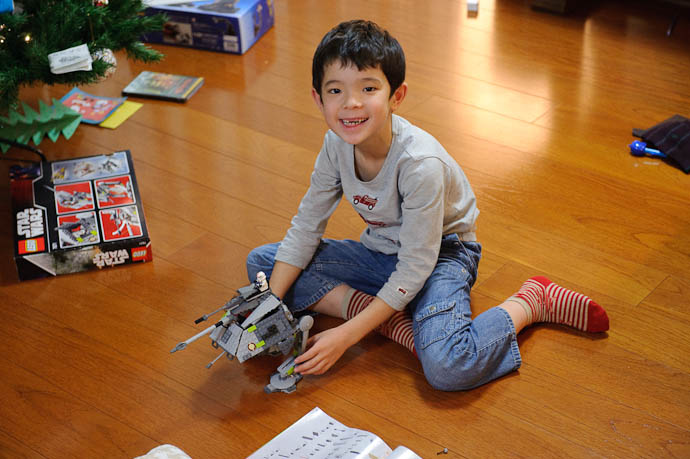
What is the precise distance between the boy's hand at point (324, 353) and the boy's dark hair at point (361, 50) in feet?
1.36

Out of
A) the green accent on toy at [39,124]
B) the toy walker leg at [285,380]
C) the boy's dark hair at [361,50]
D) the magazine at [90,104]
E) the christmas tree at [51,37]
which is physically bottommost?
the toy walker leg at [285,380]

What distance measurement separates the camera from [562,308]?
1.34m

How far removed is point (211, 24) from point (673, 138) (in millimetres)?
1343

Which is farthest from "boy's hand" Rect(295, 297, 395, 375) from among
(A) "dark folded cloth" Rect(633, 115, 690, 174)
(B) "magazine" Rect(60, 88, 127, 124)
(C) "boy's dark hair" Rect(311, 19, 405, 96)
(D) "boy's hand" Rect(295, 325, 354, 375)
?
(B) "magazine" Rect(60, 88, 127, 124)

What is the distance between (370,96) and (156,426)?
2.03 feet

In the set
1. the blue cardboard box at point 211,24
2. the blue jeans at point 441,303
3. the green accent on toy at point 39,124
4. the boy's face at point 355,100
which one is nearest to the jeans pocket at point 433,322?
the blue jeans at point 441,303

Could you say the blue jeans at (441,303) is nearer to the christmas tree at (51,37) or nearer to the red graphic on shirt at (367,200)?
the red graphic on shirt at (367,200)

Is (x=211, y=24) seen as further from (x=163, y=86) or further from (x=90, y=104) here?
(x=90, y=104)

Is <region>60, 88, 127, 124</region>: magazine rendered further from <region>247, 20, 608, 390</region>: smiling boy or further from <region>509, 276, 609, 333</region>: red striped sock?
<region>509, 276, 609, 333</region>: red striped sock

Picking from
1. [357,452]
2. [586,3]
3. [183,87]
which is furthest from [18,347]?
[586,3]

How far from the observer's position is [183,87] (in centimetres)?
214

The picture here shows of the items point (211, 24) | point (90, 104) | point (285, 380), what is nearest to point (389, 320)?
point (285, 380)

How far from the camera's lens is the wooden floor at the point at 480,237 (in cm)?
119

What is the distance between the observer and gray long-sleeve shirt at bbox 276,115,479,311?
122 cm
